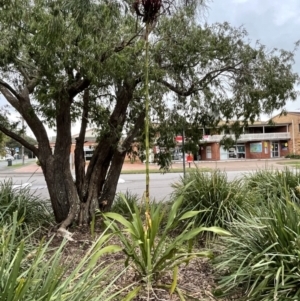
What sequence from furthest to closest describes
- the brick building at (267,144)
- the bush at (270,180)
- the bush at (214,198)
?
the brick building at (267,144)
the bush at (270,180)
the bush at (214,198)

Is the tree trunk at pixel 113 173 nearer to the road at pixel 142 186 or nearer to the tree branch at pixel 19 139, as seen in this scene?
the tree branch at pixel 19 139

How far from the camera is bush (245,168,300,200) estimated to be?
6.78 metres

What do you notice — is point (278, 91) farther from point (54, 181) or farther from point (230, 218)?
point (54, 181)

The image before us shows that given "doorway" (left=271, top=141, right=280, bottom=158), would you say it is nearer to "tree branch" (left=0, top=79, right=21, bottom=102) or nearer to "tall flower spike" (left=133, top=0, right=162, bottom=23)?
"tree branch" (left=0, top=79, right=21, bottom=102)

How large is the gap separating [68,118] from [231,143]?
388 centimetres

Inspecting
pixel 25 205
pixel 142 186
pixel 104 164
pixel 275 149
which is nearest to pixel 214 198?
pixel 104 164

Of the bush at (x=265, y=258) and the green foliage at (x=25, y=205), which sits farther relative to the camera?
the green foliage at (x=25, y=205)

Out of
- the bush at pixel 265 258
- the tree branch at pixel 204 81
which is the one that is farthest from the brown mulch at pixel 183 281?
the tree branch at pixel 204 81

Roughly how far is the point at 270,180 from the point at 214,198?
1.80 m

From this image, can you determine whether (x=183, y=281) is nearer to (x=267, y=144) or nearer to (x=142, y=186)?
(x=142, y=186)

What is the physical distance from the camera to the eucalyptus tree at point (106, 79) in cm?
493

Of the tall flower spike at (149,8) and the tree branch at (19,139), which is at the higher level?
the tall flower spike at (149,8)

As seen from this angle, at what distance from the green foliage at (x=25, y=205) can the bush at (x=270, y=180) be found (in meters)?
3.89

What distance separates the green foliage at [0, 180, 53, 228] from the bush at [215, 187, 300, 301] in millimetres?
3477
